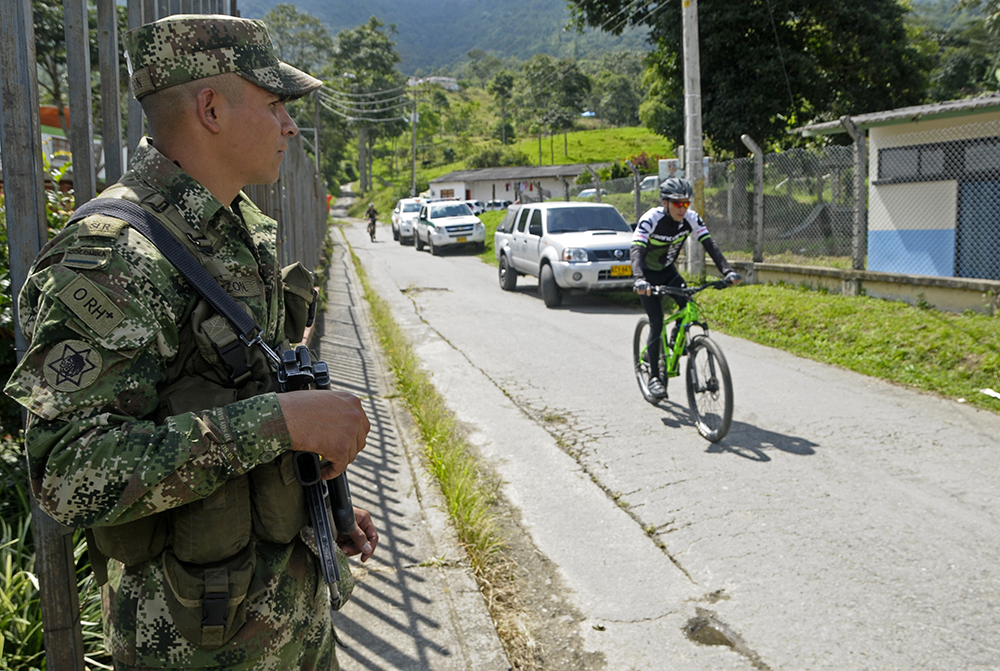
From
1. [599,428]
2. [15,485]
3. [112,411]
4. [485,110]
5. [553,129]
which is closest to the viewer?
[112,411]

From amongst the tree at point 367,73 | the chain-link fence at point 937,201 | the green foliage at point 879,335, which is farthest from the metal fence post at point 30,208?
the tree at point 367,73

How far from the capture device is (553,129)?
9025cm

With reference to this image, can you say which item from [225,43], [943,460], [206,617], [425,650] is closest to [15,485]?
[425,650]

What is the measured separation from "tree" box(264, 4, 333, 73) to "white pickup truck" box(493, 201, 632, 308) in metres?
61.8

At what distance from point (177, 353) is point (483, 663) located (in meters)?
2.00

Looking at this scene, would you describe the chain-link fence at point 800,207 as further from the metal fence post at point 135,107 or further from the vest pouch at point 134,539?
the vest pouch at point 134,539

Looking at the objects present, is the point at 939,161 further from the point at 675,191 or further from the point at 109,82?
the point at 109,82

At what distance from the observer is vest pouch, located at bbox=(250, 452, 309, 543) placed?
148cm

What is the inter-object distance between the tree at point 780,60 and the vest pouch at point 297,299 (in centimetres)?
1895

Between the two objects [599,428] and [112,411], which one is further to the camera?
[599,428]

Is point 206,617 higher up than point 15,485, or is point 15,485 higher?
point 206,617

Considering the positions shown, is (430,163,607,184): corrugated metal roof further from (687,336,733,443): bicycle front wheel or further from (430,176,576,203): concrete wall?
(687,336,733,443): bicycle front wheel

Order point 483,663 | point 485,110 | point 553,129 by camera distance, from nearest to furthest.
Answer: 1. point 483,663
2. point 553,129
3. point 485,110

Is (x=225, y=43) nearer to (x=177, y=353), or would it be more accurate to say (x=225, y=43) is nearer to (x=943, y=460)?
(x=177, y=353)
